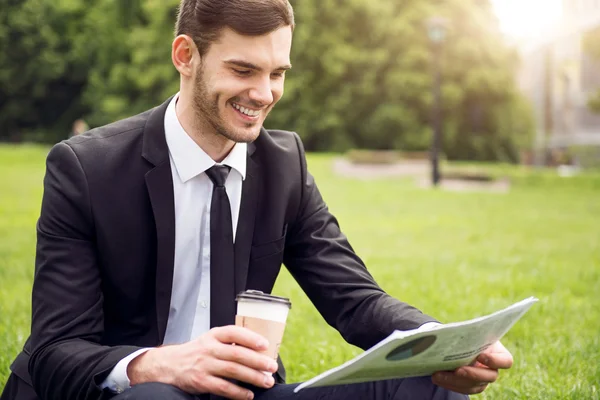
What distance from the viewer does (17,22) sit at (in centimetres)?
3388

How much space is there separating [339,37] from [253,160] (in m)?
40.7

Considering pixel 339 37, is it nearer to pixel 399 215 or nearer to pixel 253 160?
pixel 399 215

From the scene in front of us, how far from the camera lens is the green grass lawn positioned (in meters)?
4.68

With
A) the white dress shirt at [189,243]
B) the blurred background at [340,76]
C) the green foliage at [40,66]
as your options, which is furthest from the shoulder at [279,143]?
the blurred background at [340,76]

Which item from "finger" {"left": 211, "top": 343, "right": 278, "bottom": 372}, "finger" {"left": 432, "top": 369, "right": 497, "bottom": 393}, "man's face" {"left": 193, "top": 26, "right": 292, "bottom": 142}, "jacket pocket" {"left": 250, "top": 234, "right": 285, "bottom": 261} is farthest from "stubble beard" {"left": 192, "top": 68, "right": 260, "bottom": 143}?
"finger" {"left": 432, "top": 369, "right": 497, "bottom": 393}

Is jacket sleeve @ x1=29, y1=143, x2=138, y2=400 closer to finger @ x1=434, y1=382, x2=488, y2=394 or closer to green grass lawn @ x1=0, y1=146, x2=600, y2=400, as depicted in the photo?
finger @ x1=434, y1=382, x2=488, y2=394

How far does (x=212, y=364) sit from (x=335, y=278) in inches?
32.7

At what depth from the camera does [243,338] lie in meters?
2.08

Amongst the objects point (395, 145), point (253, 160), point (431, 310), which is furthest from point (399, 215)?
point (395, 145)

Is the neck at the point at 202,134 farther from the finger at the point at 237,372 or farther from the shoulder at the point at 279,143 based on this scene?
the finger at the point at 237,372

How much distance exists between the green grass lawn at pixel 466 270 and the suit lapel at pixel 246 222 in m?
1.74

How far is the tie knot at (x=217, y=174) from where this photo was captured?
2.65 m

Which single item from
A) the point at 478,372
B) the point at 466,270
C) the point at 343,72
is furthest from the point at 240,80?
the point at 343,72

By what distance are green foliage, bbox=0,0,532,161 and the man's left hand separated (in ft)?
129
